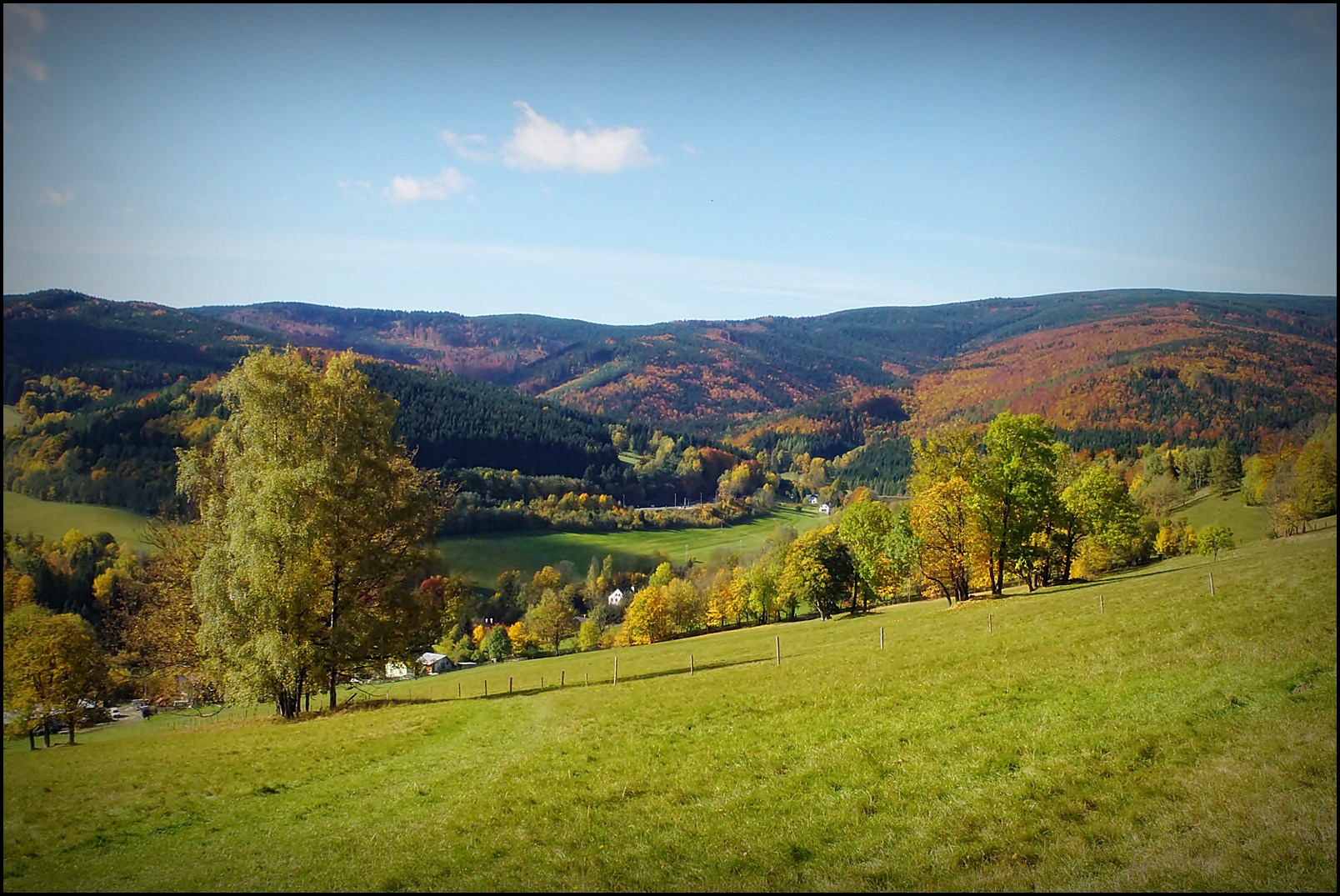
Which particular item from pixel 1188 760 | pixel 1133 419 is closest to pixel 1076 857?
pixel 1188 760

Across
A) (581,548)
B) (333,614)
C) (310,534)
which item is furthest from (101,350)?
(310,534)

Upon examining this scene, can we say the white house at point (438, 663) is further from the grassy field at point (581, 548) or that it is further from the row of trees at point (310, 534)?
the row of trees at point (310, 534)

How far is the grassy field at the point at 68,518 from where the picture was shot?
97.9 metres

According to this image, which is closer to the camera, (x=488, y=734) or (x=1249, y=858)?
(x=1249, y=858)

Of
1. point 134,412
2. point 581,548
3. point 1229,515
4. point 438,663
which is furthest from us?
point 581,548

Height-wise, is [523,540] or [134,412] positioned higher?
[134,412]

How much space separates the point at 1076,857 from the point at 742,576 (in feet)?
250

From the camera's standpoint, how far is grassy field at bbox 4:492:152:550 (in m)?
97.9

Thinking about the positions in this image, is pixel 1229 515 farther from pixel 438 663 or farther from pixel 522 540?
pixel 522 540

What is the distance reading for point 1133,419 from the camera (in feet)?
516

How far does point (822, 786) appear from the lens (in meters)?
12.5

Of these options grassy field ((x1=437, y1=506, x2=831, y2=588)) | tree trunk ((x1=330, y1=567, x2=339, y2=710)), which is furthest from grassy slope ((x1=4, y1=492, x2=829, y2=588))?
tree trunk ((x1=330, y1=567, x2=339, y2=710))

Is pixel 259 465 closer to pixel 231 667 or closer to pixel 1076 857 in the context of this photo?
pixel 231 667

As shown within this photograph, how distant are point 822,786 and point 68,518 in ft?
434
